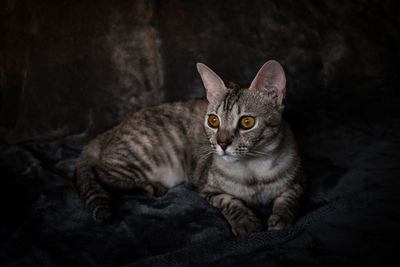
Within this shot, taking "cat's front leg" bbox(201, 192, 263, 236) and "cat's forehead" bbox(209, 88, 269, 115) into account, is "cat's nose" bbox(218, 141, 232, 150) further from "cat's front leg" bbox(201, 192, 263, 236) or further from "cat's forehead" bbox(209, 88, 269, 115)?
"cat's front leg" bbox(201, 192, 263, 236)

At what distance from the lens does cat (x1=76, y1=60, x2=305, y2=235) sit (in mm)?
1628

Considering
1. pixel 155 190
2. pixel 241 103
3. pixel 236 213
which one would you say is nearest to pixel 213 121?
pixel 241 103

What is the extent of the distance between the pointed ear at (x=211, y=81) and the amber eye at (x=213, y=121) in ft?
0.54

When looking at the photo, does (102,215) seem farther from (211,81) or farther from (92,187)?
(211,81)

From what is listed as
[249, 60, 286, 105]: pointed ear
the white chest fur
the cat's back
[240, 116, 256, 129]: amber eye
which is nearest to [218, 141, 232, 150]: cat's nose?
[240, 116, 256, 129]: amber eye

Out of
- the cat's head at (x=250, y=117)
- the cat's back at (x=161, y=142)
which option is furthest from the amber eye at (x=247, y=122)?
the cat's back at (x=161, y=142)

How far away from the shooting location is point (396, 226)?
1319 millimetres

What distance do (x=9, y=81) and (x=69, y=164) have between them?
0.94 m

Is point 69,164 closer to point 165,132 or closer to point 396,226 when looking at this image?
point 165,132

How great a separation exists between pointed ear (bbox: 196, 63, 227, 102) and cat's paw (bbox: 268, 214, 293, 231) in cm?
74

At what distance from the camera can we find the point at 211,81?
73.2 inches

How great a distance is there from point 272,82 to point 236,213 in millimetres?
688

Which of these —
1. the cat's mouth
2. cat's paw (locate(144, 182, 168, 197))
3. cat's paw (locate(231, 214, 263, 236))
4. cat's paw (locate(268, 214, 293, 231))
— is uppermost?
the cat's mouth

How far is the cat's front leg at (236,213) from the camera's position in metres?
1.56
